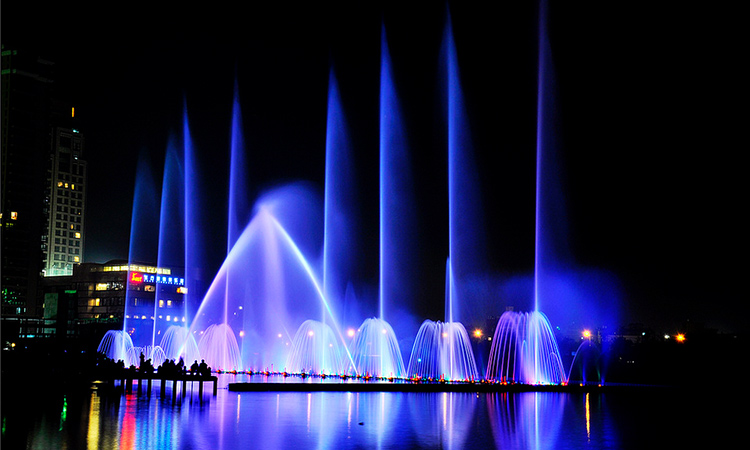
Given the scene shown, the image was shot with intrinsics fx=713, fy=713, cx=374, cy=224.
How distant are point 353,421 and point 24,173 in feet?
376

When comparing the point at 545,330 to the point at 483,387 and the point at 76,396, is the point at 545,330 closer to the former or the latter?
the point at 483,387

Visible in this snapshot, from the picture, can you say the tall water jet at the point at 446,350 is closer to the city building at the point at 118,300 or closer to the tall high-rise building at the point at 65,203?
the city building at the point at 118,300

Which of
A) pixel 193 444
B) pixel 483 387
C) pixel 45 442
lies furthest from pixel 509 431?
pixel 483 387

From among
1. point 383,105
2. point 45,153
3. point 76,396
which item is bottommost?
point 76,396

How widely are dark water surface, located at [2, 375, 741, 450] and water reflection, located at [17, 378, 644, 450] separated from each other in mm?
32

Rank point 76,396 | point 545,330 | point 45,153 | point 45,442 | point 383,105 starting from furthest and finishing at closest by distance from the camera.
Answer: point 45,153 < point 383,105 < point 545,330 < point 76,396 < point 45,442

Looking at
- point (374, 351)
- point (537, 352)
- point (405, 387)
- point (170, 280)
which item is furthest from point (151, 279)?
point (405, 387)

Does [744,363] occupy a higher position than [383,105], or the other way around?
[383,105]

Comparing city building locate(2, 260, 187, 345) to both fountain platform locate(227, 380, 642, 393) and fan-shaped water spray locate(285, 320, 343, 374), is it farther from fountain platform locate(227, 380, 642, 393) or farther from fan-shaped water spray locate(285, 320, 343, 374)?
fountain platform locate(227, 380, 642, 393)

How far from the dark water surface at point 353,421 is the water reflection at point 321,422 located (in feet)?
0.10

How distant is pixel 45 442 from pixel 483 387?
20341mm

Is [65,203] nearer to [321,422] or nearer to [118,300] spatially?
[118,300]

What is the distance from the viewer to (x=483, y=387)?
3167 cm

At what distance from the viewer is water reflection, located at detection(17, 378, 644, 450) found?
1627cm
